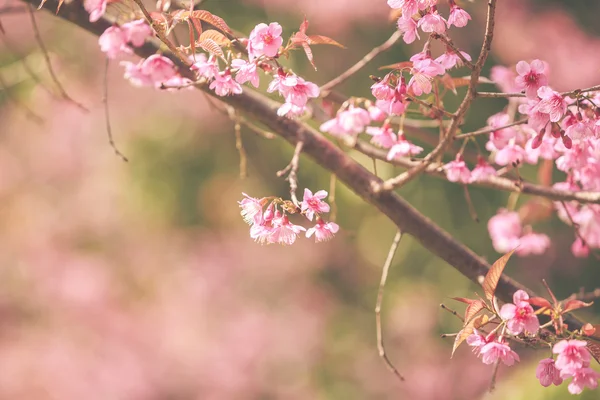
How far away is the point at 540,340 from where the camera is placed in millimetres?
650

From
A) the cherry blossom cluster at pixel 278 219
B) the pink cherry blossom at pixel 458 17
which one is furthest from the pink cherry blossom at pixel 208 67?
the pink cherry blossom at pixel 458 17

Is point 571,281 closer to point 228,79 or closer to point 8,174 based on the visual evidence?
point 228,79

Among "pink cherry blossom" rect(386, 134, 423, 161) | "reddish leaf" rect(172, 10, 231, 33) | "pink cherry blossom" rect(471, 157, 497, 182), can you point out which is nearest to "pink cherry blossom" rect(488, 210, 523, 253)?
"pink cherry blossom" rect(471, 157, 497, 182)

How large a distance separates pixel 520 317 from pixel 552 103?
0.21 meters

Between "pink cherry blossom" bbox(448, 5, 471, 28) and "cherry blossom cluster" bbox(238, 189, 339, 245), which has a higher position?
"pink cherry blossom" bbox(448, 5, 471, 28)

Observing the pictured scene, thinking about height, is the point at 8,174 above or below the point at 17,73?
below

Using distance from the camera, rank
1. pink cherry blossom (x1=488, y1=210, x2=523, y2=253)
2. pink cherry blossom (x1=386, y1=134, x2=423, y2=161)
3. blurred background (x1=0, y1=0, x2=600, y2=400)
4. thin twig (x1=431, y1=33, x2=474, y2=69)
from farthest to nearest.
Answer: blurred background (x1=0, y1=0, x2=600, y2=400) < pink cherry blossom (x1=488, y1=210, x2=523, y2=253) < pink cherry blossom (x1=386, y1=134, x2=423, y2=161) < thin twig (x1=431, y1=33, x2=474, y2=69)

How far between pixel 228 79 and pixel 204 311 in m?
2.51

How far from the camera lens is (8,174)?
3.54 meters

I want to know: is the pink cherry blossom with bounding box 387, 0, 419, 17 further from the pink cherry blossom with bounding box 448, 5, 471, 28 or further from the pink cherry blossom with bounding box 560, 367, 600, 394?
the pink cherry blossom with bounding box 560, 367, 600, 394

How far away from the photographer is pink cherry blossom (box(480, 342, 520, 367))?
646 millimetres

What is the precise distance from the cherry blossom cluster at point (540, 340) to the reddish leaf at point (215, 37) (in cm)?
37

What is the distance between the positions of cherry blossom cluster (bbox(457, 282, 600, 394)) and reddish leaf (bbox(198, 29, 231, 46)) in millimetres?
369

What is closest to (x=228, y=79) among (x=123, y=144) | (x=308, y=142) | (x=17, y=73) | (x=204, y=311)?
(x=308, y=142)
